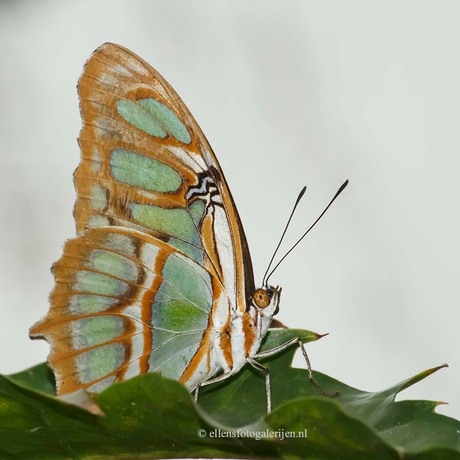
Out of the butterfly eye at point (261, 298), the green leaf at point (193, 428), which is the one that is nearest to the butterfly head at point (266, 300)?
the butterfly eye at point (261, 298)

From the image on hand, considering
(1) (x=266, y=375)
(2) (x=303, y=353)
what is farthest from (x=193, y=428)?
(2) (x=303, y=353)

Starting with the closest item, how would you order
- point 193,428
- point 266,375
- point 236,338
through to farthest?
1. point 193,428
2. point 266,375
3. point 236,338

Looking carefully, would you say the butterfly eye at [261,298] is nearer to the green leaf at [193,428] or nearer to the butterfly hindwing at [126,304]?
the butterfly hindwing at [126,304]

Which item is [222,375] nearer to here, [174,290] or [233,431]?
[174,290]

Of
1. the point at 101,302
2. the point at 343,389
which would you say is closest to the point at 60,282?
the point at 101,302

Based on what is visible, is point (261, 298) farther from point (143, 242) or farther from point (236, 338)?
point (143, 242)

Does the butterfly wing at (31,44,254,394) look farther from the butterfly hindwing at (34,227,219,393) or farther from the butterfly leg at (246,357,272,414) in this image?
the butterfly leg at (246,357,272,414)
